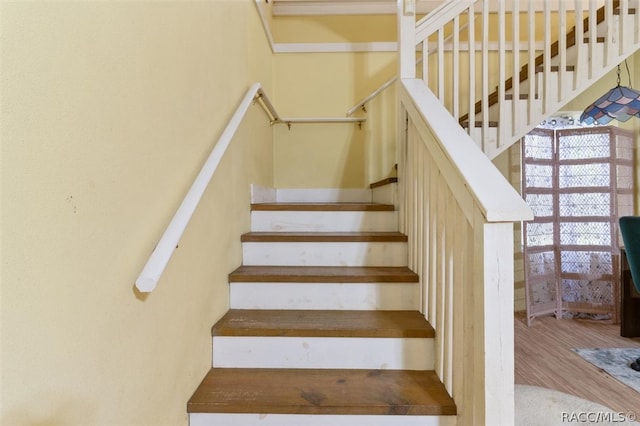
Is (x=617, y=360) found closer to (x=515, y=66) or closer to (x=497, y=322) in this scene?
(x=515, y=66)

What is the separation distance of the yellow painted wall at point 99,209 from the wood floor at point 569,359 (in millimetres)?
2181

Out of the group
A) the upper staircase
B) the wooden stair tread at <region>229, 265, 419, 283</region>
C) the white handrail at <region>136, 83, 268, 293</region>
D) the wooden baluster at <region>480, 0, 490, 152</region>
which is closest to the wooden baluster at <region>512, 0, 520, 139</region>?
the upper staircase

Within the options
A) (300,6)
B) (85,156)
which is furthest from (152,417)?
(300,6)

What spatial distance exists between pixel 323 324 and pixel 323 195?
2.08m

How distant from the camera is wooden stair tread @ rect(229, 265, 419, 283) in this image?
1.55m

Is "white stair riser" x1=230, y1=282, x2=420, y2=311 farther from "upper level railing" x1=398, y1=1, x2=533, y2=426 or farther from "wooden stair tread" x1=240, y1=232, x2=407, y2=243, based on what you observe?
"wooden stair tread" x1=240, y1=232, x2=407, y2=243

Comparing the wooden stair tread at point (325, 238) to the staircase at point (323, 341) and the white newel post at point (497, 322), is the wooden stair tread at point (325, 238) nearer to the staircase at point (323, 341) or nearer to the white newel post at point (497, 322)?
the staircase at point (323, 341)

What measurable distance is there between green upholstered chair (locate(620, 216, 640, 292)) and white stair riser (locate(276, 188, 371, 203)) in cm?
200

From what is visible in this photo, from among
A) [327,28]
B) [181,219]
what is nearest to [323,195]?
[327,28]

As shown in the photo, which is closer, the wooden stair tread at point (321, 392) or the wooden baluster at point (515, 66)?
the wooden stair tread at point (321, 392)

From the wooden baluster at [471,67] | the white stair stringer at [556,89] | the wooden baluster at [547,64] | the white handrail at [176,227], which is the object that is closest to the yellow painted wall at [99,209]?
the white handrail at [176,227]

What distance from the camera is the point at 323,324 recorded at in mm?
1388

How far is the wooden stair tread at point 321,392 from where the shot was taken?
3.67 ft

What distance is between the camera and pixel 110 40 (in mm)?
760
